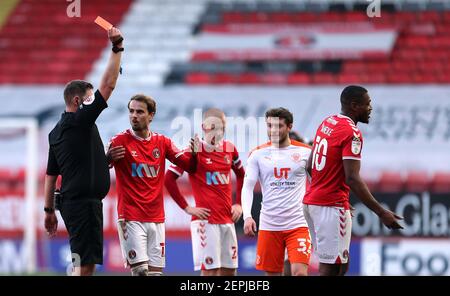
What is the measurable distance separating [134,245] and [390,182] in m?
7.45

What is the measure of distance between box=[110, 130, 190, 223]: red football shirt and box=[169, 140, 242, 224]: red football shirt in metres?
1.26

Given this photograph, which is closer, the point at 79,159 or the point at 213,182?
the point at 79,159

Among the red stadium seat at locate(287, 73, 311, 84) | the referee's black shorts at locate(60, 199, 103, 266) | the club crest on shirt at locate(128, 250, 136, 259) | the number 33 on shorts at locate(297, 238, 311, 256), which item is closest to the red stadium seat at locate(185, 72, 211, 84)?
the red stadium seat at locate(287, 73, 311, 84)

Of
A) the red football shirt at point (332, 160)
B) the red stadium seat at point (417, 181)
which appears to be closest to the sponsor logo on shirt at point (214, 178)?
the red football shirt at point (332, 160)

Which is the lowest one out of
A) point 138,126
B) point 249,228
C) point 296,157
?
point 249,228

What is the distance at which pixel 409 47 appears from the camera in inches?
723

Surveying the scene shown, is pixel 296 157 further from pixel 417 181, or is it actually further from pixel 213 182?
pixel 417 181

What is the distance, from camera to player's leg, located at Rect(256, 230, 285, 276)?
952 cm

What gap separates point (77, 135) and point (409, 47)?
11725 millimetres

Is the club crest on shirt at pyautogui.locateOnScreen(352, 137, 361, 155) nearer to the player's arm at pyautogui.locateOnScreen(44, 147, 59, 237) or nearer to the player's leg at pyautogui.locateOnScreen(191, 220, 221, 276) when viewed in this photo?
the player's arm at pyautogui.locateOnScreen(44, 147, 59, 237)

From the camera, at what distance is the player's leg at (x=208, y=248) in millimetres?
10102

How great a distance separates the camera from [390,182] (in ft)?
50.3

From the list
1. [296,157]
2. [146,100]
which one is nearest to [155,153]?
[146,100]
